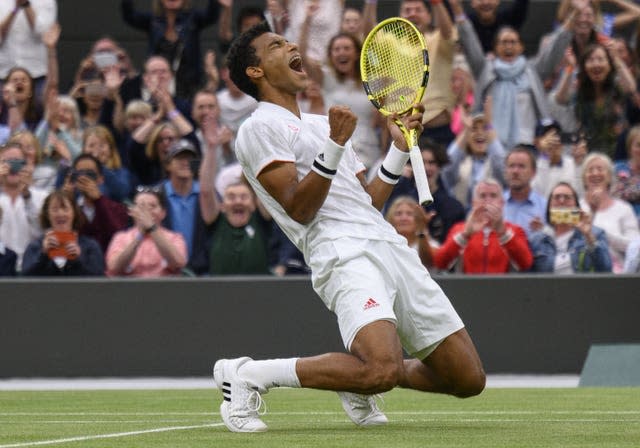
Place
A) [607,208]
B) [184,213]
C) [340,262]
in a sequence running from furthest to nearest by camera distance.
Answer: [184,213]
[607,208]
[340,262]

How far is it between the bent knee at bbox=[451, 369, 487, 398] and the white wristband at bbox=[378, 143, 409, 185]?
1.07 metres

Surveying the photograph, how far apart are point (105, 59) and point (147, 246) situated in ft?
9.95

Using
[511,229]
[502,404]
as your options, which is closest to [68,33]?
[511,229]

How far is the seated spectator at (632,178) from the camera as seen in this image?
1291 cm

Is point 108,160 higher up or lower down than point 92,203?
higher up

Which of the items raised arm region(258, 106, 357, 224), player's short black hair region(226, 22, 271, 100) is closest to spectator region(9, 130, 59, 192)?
player's short black hair region(226, 22, 271, 100)

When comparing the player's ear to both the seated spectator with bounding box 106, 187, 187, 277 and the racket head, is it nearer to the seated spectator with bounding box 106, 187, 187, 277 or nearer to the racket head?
the racket head

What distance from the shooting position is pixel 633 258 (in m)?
12.5

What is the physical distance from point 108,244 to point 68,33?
5051mm

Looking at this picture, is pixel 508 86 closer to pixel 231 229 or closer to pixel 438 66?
pixel 438 66

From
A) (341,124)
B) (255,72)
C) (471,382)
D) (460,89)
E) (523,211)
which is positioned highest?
(255,72)

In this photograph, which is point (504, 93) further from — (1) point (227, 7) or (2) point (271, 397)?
(2) point (271, 397)

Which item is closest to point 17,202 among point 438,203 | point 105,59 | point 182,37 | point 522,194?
point 105,59

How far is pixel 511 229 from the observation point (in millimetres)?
12320
